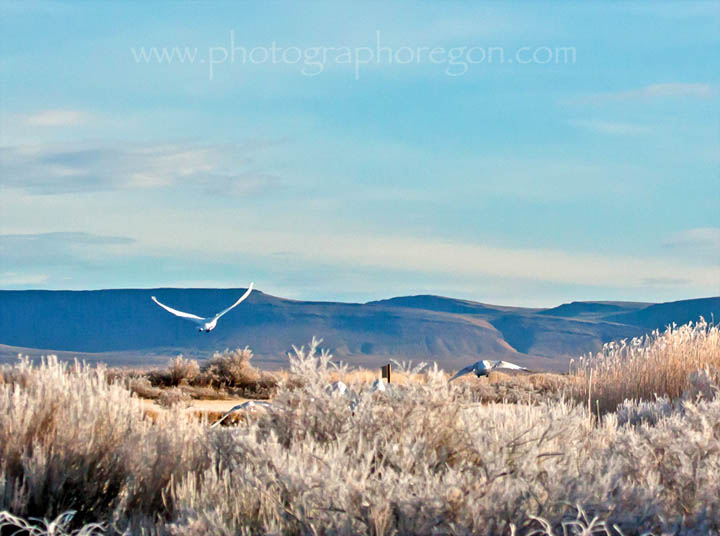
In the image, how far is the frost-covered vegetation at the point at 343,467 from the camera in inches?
169

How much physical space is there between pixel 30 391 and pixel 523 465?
3648 millimetres

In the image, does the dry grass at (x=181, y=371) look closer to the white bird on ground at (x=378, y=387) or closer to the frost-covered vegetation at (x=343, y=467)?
the white bird on ground at (x=378, y=387)

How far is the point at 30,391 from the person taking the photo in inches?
259

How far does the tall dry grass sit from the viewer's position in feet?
41.2

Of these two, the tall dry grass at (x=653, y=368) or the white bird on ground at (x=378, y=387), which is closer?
the white bird on ground at (x=378, y=387)

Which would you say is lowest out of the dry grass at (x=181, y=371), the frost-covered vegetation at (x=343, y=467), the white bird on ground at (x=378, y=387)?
the dry grass at (x=181, y=371)

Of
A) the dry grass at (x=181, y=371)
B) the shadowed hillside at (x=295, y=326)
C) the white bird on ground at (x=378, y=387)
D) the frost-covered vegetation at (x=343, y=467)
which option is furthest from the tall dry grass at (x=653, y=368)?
the shadowed hillside at (x=295, y=326)

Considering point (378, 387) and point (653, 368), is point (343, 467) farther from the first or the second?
point (653, 368)

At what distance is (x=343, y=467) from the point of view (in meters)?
4.55

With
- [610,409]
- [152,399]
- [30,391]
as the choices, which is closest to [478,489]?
[30,391]

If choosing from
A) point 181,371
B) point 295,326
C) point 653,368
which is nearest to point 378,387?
point 653,368

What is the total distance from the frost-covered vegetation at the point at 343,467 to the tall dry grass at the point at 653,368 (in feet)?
19.1

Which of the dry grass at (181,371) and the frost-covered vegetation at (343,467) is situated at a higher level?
the frost-covered vegetation at (343,467)

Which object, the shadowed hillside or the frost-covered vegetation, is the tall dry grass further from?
the shadowed hillside
